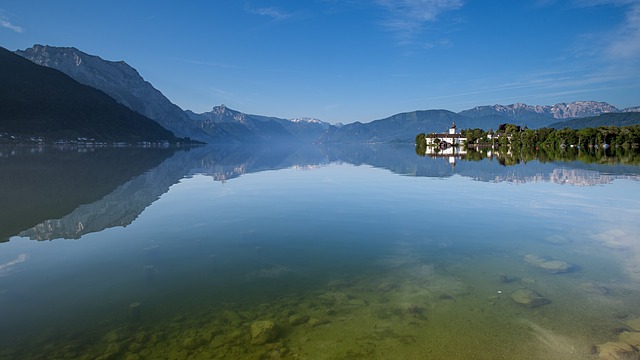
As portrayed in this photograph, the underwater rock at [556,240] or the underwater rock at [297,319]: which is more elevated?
the underwater rock at [297,319]

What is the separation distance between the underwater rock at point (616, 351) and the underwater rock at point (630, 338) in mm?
284

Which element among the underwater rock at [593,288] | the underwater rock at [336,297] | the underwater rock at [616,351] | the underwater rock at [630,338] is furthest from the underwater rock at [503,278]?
the underwater rock at [336,297]

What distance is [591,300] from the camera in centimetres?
1344

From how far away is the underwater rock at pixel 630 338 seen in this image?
34.0ft

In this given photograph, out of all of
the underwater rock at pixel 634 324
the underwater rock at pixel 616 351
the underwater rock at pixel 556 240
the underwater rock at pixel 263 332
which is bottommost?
the underwater rock at pixel 556 240

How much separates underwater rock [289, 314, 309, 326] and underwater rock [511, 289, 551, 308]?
808 cm

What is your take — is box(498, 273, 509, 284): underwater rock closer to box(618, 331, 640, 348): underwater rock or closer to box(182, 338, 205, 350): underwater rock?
box(618, 331, 640, 348): underwater rock

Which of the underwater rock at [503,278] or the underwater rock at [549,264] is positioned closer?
the underwater rock at [503,278]

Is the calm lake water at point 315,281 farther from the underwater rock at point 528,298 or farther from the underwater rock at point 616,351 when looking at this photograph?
the underwater rock at point 616,351

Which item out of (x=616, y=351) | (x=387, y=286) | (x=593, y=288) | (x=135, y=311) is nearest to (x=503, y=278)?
(x=593, y=288)

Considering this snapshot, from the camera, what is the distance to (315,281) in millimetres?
15344

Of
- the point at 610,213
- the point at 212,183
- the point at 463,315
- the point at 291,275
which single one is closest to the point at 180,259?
the point at 291,275

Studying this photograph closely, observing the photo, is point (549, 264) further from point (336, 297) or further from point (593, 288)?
point (336, 297)

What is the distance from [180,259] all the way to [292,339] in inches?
389
